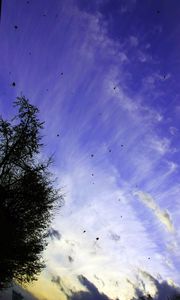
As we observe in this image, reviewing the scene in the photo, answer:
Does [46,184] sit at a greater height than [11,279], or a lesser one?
greater

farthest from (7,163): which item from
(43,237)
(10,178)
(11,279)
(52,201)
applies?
(11,279)

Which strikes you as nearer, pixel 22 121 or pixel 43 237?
A: pixel 22 121

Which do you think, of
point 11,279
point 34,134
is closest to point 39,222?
point 11,279

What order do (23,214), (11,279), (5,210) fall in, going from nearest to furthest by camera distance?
1. (5,210)
2. (23,214)
3. (11,279)

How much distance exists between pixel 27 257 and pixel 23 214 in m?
3.63

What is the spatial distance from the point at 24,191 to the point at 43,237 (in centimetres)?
521

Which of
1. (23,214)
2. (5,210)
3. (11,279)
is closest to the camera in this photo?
(5,210)

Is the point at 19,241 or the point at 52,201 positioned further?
the point at 52,201

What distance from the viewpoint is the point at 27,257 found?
23562mm

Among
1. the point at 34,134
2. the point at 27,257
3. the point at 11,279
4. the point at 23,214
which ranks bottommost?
the point at 11,279

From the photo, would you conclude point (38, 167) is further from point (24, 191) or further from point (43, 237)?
point (43, 237)

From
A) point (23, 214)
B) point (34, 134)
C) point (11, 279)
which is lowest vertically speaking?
point (11, 279)

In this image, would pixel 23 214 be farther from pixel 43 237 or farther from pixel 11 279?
pixel 11 279

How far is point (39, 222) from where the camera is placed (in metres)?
24.5
